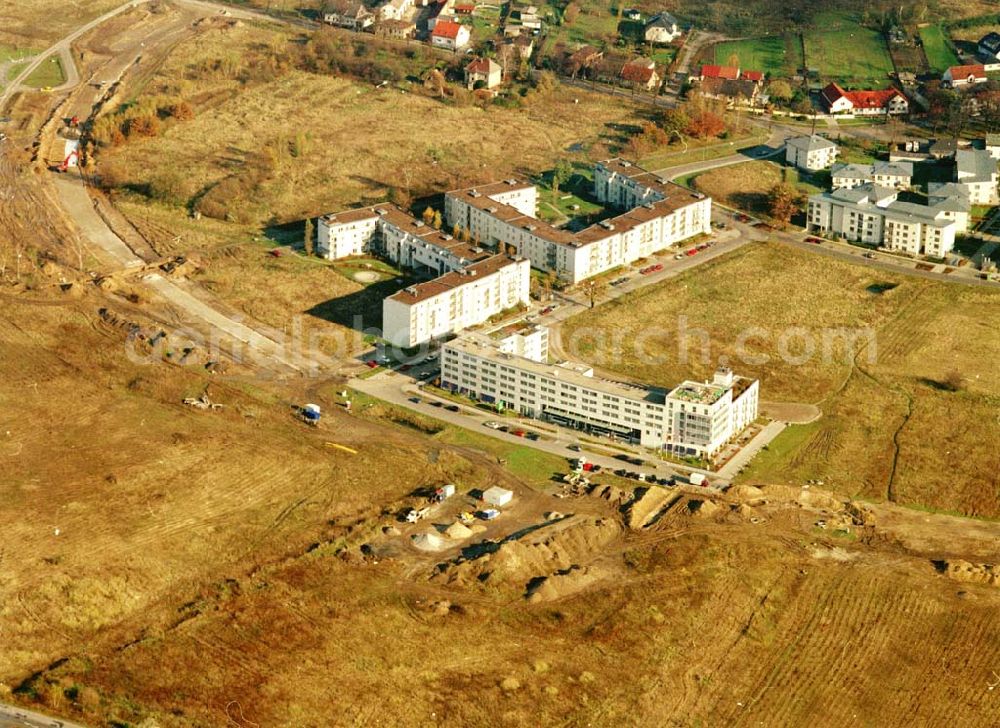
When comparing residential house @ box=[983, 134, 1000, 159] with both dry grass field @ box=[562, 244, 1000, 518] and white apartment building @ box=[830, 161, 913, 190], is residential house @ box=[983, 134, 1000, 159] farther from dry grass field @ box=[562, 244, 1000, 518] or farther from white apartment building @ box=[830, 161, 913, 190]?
dry grass field @ box=[562, 244, 1000, 518]

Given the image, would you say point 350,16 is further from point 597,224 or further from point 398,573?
point 398,573

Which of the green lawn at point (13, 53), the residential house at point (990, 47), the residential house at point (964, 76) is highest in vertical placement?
the residential house at point (990, 47)

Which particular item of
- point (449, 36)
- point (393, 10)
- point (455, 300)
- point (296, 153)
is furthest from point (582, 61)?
point (455, 300)

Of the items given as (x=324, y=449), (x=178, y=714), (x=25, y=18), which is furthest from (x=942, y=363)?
(x=25, y=18)

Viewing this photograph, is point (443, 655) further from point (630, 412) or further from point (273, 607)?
point (630, 412)

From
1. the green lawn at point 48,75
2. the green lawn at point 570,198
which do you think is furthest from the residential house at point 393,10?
the green lawn at point 570,198

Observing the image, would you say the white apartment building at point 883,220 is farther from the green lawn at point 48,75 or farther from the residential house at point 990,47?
the green lawn at point 48,75
